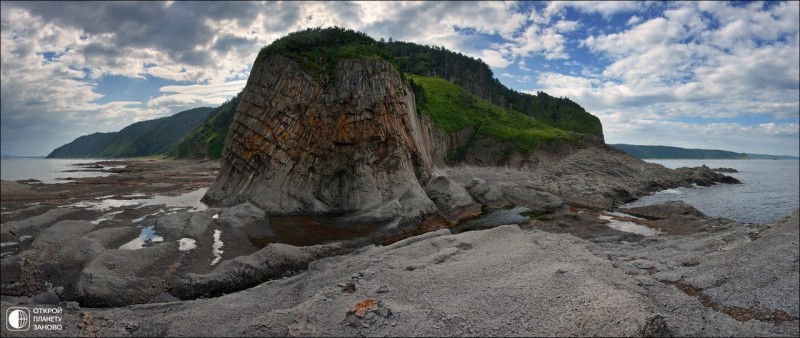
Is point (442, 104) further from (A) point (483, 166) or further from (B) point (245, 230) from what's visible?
(B) point (245, 230)

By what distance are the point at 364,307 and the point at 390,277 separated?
3461 mm

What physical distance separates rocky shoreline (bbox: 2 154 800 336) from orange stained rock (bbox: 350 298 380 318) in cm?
5

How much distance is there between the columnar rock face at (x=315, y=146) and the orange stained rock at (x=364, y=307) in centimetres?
2125

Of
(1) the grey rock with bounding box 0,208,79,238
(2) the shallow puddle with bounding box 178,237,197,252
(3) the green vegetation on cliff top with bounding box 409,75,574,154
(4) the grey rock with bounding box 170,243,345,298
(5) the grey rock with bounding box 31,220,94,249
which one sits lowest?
(4) the grey rock with bounding box 170,243,345,298

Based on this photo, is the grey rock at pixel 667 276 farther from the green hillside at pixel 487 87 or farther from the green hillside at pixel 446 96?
the green hillside at pixel 487 87

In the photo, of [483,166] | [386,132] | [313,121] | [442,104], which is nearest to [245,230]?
[313,121]

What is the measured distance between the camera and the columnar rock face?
37938 millimetres

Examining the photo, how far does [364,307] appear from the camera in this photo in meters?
14.6

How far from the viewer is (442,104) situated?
96000 mm

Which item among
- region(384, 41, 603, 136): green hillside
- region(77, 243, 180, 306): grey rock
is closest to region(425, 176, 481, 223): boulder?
region(77, 243, 180, 306): grey rock

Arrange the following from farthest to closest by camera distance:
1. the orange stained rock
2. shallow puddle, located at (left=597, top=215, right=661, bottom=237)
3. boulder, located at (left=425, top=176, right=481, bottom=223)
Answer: boulder, located at (left=425, top=176, right=481, bottom=223)
shallow puddle, located at (left=597, top=215, right=661, bottom=237)
the orange stained rock

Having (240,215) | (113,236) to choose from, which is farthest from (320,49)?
(113,236)

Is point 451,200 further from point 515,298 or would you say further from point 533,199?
point 515,298

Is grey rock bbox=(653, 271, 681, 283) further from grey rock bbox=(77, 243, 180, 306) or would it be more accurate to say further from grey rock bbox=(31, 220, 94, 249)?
grey rock bbox=(31, 220, 94, 249)
